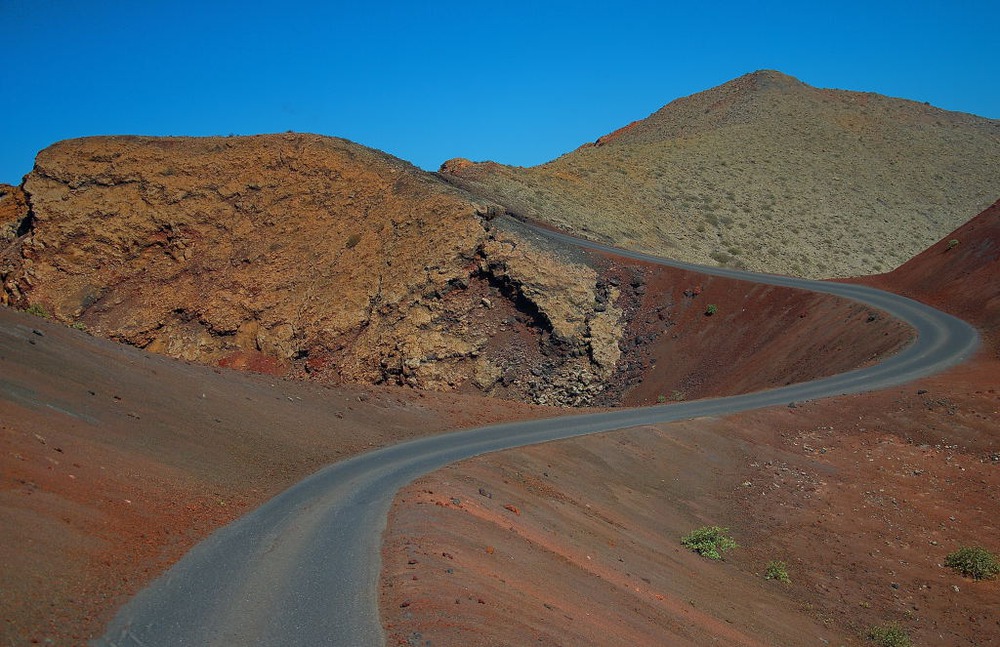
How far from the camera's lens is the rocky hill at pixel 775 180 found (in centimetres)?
5638

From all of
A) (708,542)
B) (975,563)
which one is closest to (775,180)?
(975,563)

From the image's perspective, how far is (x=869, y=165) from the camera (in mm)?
77125

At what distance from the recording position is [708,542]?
52.7ft

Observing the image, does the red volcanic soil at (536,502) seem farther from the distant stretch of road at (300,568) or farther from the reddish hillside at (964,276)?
the reddish hillside at (964,276)

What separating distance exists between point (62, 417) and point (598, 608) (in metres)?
11.0

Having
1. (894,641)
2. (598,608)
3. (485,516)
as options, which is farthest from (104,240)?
(894,641)

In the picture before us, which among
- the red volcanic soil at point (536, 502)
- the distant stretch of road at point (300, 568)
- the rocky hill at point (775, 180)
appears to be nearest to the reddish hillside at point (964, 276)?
the red volcanic soil at point (536, 502)

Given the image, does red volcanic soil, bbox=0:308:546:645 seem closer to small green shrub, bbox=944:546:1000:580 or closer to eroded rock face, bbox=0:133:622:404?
eroded rock face, bbox=0:133:622:404

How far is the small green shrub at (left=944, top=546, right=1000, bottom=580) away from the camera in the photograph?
15.6 m

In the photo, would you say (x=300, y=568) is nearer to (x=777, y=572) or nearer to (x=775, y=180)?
(x=777, y=572)

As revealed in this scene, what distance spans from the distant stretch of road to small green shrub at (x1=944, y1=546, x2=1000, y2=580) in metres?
9.68

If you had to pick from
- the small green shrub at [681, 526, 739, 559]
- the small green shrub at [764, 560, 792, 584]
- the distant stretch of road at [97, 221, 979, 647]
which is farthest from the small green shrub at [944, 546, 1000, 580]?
the distant stretch of road at [97, 221, 979, 647]

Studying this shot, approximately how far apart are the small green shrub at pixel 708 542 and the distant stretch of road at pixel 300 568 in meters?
5.42

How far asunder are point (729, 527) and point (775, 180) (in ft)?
198
